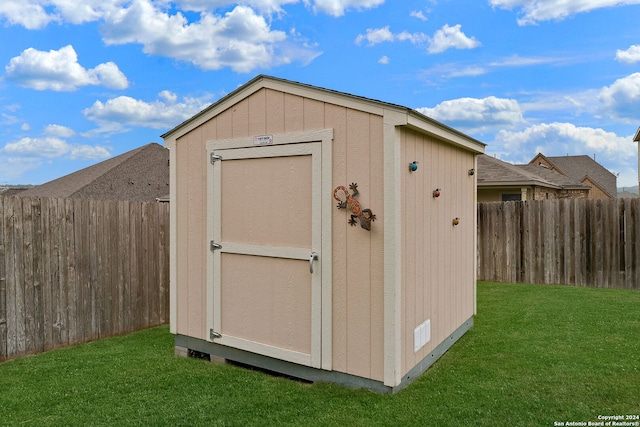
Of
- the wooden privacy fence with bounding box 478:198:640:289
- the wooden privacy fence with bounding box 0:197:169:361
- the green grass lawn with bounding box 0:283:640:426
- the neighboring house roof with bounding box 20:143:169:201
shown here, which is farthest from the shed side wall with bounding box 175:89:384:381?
the neighboring house roof with bounding box 20:143:169:201

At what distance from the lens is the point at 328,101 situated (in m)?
3.40

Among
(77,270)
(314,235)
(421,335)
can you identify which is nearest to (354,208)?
(314,235)

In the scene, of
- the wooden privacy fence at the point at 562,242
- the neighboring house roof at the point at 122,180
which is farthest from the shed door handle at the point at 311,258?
the neighboring house roof at the point at 122,180

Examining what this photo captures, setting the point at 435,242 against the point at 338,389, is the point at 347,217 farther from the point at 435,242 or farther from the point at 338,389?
the point at 338,389

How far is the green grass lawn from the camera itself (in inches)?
114

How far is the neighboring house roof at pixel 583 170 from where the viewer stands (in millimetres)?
25641

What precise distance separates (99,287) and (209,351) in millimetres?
1793

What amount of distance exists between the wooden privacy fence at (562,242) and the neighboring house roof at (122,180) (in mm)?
10246

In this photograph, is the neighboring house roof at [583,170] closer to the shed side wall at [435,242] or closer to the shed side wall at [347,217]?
the shed side wall at [435,242]

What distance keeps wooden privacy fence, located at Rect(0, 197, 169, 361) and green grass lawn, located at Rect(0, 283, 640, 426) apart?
0.30 metres

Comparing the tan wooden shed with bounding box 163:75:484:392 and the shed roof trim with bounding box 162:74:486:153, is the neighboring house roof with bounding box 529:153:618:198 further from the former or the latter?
the tan wooden shed with bounding box 163:75:484:392

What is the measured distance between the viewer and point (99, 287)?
5070 mm

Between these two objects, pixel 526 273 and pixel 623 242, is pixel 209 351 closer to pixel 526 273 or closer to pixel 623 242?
pixel 526 273

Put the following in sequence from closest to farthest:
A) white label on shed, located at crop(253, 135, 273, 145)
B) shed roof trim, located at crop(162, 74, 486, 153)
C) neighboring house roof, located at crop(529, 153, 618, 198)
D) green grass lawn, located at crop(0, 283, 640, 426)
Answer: green grass lawn, located at crop(0, 283, 640, 426)
shed roof trim, located at crop(162, 74, 486, 153)
white label on shed, located at crop(253, 135, 273, 145)
neighboring house roof, located at crop(529, 153, 618, 198)
